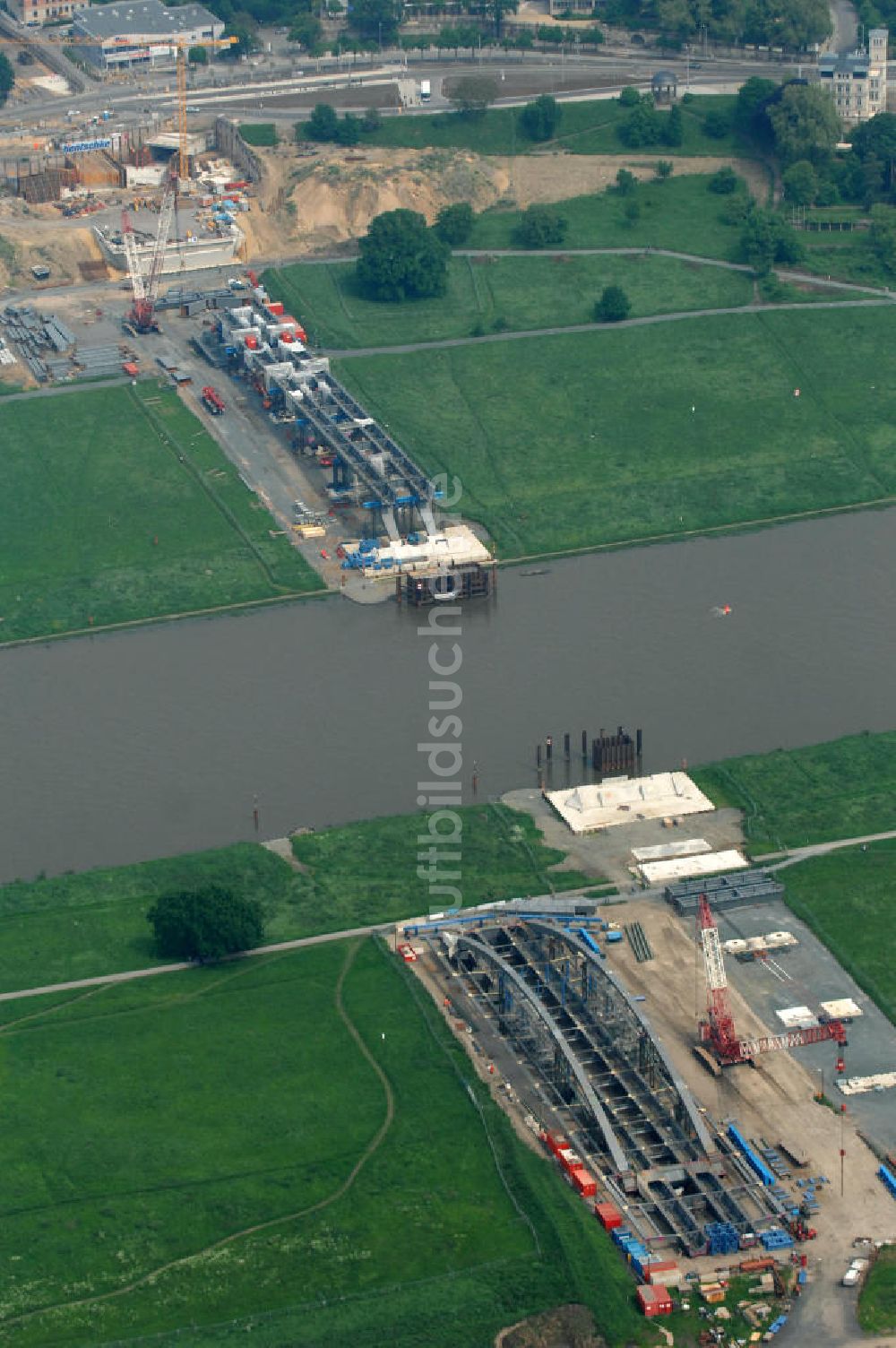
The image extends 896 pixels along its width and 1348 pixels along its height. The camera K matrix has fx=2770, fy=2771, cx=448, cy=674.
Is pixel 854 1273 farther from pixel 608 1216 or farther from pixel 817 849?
pixel 817 849

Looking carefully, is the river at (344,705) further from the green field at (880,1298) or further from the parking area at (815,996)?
the green field at (880,1298)

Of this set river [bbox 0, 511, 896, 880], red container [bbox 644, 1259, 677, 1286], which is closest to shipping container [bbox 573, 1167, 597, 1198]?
red container [bbox 644, 1259, 677, 1286]

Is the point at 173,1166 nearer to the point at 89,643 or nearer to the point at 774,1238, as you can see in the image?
the point at 774,1238

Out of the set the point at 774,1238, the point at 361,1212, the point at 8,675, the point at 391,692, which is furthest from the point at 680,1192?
the point at 8,675

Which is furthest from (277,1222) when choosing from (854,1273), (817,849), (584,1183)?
(817,849)

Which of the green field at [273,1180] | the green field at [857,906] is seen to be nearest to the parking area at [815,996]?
the green field at [857,906]

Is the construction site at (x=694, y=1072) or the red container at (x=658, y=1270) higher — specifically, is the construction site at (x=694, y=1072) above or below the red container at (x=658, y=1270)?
above
